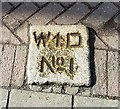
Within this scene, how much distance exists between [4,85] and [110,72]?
737mm

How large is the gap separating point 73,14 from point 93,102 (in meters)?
0.76

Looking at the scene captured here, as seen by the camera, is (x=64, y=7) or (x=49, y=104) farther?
(x=64, y=7)

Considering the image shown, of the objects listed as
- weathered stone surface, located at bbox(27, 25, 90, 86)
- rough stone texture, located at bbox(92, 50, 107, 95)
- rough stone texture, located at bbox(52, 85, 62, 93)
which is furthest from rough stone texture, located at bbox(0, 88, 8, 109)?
rough stone texture, located at bbox(92, 50, 107, 95)

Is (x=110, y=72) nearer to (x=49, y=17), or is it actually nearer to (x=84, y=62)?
(x=84, y=62)

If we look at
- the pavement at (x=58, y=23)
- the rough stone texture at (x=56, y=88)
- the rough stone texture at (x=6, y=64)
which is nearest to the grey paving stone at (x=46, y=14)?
the pavement at (x=58, y=23)

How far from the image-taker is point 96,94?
1900mm

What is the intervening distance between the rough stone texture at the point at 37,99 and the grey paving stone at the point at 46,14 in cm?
60

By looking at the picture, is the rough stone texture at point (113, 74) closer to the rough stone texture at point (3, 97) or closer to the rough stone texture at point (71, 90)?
the rough stone texture at point (71, 90)

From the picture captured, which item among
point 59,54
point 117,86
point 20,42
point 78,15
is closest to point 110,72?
point 117,86

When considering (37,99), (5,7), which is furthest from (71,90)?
(5,7)

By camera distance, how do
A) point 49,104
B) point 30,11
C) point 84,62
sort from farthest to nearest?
point 30,11, point 84,62, point 49,104

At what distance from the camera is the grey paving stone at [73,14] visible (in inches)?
87.7

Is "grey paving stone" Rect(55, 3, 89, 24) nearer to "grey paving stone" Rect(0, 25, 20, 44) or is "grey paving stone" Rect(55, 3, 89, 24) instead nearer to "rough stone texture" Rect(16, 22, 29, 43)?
"rough stone texture" Rect(16, 22, 29, 43)

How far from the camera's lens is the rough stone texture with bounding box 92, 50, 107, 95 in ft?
6.28
